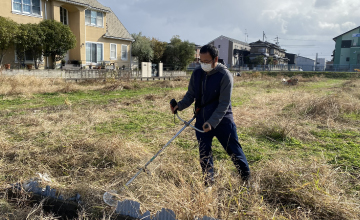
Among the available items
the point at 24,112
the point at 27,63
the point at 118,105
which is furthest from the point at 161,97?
the point at 27,63

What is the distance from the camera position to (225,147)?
3.17 m

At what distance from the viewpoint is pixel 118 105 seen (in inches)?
363

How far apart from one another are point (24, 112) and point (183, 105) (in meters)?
6.13

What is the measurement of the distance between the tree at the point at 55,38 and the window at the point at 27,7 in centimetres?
151

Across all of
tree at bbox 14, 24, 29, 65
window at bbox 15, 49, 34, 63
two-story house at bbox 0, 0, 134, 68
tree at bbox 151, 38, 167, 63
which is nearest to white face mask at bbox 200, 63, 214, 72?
tree at bbox 14, 24, 29, 65

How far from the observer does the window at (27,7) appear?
57.4 feet

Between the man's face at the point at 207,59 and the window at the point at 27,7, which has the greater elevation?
the window at the point at 27,7

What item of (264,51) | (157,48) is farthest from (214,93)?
(264,51)

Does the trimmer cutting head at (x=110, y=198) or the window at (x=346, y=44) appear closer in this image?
the trimmer cutting head at (x=110, y=198)

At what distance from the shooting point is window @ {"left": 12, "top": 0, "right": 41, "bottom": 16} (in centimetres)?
1748

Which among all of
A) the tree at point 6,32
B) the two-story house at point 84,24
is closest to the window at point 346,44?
the two-story house at point 84,24

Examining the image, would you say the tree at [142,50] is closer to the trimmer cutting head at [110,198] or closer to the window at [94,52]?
the window at [94,52]

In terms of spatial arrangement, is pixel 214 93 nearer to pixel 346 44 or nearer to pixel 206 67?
pixel 206 67

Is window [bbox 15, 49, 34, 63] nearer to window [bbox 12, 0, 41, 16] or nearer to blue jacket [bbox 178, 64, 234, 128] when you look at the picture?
window [bbox 12, 0, 41, 16]
